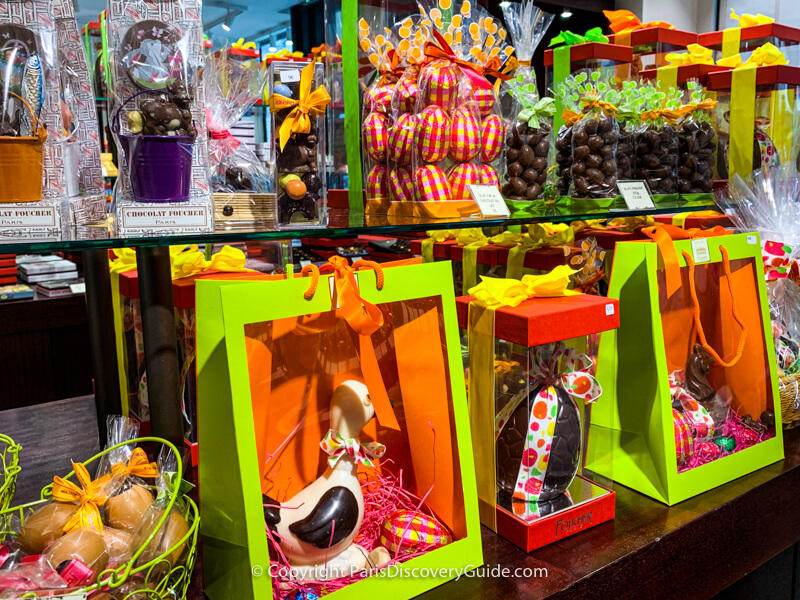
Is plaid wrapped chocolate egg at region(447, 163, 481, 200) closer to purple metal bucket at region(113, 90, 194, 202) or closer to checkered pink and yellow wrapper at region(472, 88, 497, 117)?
checkered pink and yellow wrapper at region(472, 88, 497, 117)

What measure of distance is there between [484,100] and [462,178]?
19 centimetres

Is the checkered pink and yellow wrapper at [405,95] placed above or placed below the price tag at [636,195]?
above

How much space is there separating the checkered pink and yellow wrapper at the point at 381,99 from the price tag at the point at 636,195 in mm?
589

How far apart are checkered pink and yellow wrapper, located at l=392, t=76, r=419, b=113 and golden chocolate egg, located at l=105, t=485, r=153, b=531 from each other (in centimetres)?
90

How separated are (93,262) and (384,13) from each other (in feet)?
2.71

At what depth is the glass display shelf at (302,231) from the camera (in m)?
0.86

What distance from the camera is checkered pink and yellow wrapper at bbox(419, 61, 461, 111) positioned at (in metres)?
1.34

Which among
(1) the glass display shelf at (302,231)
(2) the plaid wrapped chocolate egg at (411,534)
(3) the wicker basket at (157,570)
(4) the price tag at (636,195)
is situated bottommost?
(2) the plaid wrapped chocolate egg at (411,534)

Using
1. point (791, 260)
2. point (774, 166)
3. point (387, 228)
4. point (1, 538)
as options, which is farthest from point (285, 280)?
point (774, 166)

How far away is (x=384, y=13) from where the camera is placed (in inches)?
59.8

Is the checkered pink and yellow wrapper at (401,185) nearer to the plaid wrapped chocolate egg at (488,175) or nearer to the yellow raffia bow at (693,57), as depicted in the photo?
the plaid wrapped chocolate egg at (488,175)

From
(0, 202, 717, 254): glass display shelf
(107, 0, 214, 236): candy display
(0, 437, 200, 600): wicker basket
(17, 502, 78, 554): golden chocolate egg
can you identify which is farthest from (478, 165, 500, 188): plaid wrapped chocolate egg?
(17, 502, 78, 554): golden chocolate egg

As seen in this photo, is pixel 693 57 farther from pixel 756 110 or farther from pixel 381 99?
pixel 381 99

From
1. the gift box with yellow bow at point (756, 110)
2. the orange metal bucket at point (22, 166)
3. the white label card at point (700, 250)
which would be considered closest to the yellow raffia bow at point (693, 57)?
the gift box with yellow bow at point (756, 110)
